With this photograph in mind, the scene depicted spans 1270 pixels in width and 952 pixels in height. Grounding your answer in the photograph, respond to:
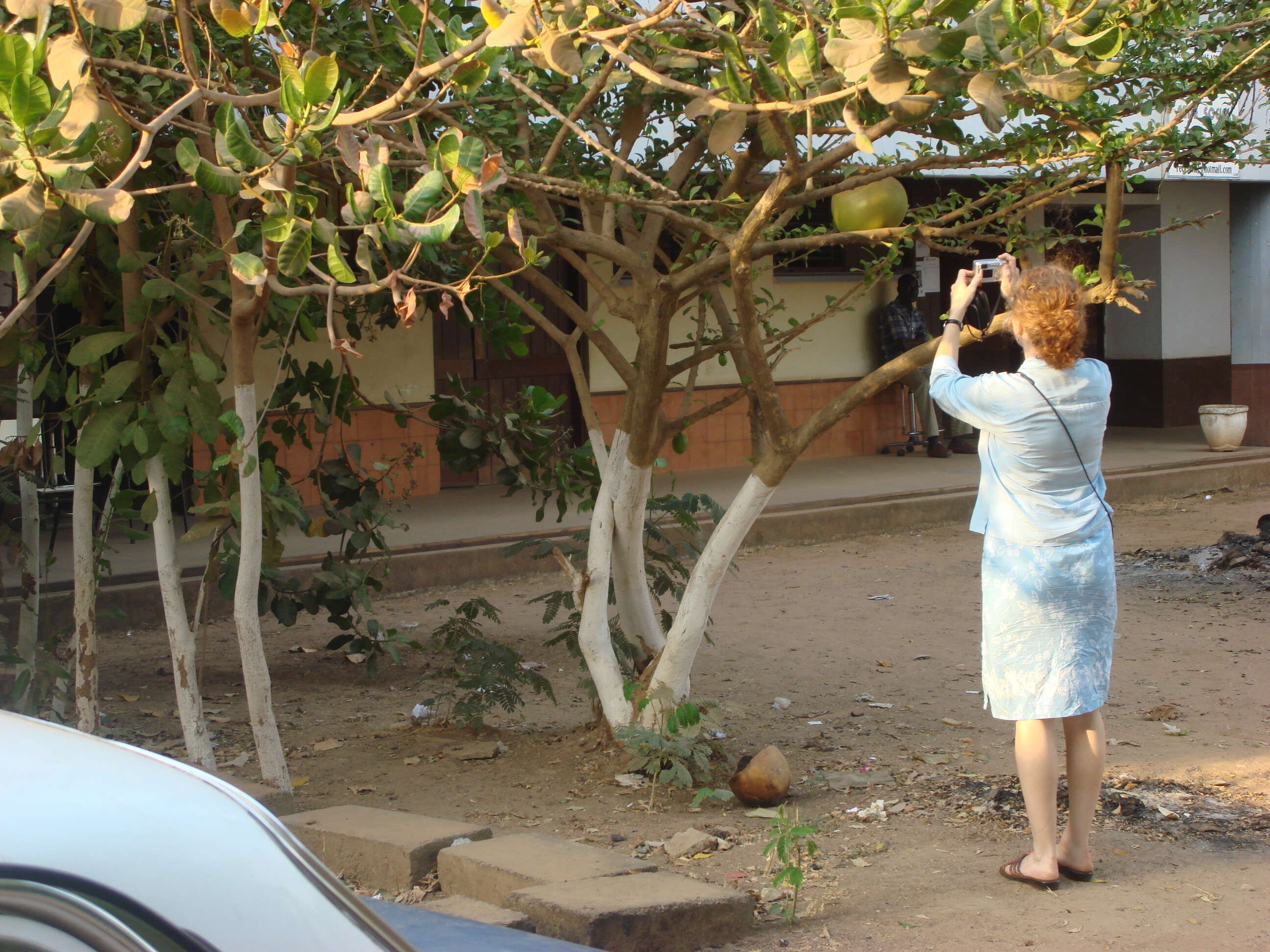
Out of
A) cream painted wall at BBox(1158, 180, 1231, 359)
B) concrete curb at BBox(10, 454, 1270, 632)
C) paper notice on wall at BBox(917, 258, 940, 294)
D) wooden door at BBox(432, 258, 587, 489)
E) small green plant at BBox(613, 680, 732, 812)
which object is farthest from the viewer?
cream painted wall at BBox(1158, 180, 1231, 359)

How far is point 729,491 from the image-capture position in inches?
432

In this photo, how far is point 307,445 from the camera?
198 inches

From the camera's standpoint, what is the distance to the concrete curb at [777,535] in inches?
277

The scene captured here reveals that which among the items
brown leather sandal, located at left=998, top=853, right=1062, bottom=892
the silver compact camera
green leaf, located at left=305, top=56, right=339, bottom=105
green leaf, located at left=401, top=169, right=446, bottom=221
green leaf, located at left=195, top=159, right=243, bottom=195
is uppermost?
green leaf, located at left=305, top=56, right=339, bottom=105

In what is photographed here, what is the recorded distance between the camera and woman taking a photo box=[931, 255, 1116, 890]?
10.8 ft

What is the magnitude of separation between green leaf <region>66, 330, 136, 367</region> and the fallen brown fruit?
2.55 m

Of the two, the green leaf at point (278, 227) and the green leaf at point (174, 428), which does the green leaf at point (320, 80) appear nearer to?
the green leaf at point (278, 227)

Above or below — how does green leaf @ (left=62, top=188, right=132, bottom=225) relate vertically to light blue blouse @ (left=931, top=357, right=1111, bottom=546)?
above

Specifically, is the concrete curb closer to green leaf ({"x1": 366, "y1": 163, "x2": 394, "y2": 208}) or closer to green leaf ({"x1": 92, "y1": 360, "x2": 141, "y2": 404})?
green leaf ({"x1": 92, "y1": 360, "x2": 141, "y2": 404})

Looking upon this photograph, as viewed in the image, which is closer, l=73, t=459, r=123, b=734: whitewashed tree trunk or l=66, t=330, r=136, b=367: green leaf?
l=66, t=330, r=136, b=367: green leaf

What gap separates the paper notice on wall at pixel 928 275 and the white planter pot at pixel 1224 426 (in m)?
3.25

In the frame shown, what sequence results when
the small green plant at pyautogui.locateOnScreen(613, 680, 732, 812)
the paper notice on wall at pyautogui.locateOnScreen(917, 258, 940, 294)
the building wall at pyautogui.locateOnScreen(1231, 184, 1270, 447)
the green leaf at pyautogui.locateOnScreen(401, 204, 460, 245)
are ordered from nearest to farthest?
1. the green leaf at pyautogui.locateOnScreen(401, 204, 460, 245)
2. the small green plant at pyautogui.locateOnScreen(613, 680, 732, 812)
3. the paper notice on wall at pyautogui.locateOnScreen(917, 258, 940, 294)
4. the building wall at pyautogui.locateOnScreen(1231, 184, 1270, 447)

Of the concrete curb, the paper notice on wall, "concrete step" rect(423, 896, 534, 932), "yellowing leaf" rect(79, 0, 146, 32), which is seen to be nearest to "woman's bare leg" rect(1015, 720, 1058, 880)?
"concrete step" rect(423, 896, 534, 932)

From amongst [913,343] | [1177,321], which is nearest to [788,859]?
[913,343]
